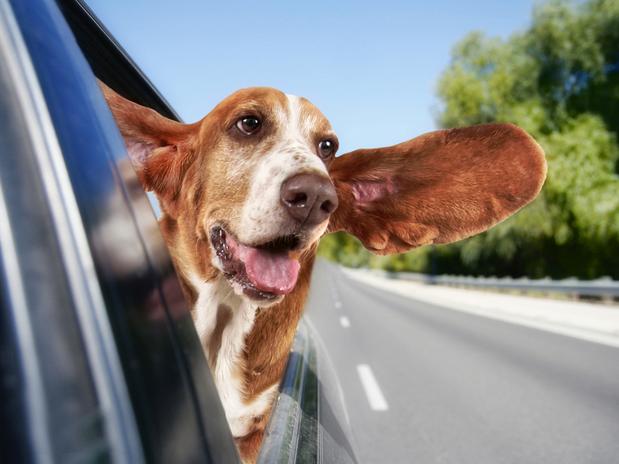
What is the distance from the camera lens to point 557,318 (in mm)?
11672

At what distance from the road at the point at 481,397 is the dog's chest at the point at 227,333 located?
59cm

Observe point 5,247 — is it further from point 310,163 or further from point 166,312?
point 310,163

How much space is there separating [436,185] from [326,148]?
46cm

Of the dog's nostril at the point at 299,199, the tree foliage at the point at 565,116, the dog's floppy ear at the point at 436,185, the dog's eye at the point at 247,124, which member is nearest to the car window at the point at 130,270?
the dog's nostril at the point at 299,199

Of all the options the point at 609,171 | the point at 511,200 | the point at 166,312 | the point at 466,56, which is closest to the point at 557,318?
the point at 511,200

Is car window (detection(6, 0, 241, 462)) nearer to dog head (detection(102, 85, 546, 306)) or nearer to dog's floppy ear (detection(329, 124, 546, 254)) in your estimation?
dog head (detection(102, 85, 546, 306))

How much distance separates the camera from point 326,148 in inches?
71.1

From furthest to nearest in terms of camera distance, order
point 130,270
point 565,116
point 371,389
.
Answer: point 565,116 → point 371,389 → point 130,270

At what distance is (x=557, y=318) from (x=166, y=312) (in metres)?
12.4

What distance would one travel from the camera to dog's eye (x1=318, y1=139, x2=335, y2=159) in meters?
1.78

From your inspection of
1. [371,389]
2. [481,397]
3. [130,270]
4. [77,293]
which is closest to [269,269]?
[130,270]

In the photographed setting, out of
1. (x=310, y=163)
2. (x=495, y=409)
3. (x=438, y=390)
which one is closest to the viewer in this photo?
(x=310, y=163)

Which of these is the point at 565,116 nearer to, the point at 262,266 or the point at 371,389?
the point at 371,389

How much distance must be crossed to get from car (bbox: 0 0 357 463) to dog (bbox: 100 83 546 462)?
0.54 metres
